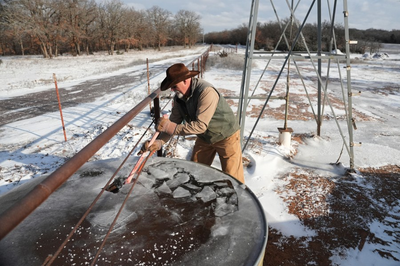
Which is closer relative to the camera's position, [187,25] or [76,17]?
[76,17]

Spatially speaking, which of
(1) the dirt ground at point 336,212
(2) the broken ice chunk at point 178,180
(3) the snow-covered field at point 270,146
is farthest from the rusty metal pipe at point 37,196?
(1) the dirt ground at point 336,212

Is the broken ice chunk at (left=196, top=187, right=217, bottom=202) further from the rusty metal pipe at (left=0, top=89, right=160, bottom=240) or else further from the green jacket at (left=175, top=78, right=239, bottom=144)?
the rusty metal pipe at (left=0, top=89, right=160, bottom=240)

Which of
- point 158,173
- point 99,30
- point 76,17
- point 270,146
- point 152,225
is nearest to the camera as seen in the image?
point 152,225

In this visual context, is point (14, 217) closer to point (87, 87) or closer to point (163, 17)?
point (87, 87)

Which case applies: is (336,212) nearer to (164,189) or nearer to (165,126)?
(164,189)

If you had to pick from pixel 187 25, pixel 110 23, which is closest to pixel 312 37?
pixel 110 23

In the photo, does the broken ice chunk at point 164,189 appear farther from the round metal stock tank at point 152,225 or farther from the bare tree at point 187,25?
the bare tree at point 187,25

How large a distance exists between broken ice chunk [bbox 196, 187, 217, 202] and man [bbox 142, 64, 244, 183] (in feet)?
1.74

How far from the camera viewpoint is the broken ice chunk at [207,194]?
2219 mm

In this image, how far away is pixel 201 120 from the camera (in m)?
2.45

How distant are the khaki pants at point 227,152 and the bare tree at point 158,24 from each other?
57.6 m

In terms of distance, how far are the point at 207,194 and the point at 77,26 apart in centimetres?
4218

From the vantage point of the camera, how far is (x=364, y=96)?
1086cm

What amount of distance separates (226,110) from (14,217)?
7.57ft
